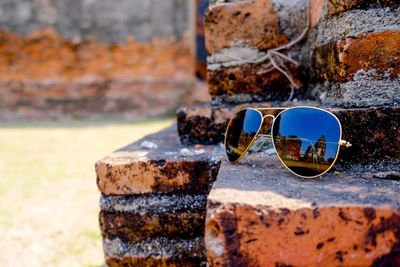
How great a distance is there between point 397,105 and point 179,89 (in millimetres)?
5944

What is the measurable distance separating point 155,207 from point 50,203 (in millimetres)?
1414

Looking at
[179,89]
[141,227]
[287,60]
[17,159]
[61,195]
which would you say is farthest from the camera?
[179,89]

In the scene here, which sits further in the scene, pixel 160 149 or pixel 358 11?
pixel 160 149

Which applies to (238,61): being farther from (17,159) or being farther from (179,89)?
(179,89)

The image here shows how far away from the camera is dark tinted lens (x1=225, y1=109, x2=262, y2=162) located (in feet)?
2.82

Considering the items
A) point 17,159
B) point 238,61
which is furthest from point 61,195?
point 238,61

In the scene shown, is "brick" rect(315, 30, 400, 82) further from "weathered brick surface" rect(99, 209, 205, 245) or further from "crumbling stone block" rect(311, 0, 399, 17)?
"weathered brick surface" rect(99, 209, 205, 245)

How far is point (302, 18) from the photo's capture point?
1115 millimetres

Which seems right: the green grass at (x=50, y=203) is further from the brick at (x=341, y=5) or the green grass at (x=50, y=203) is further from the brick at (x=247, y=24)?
the brick at (x=341, y=5)

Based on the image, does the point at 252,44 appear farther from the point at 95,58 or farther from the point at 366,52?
the point at 95,58

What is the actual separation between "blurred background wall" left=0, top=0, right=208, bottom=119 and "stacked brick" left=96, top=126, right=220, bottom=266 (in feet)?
18.4

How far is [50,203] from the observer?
1.91 metres

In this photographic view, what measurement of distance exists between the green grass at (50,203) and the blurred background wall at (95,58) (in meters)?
2.88

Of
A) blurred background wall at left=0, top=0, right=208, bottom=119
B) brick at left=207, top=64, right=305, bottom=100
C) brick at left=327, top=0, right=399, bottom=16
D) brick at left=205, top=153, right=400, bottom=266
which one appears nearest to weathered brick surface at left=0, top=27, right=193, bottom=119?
blurred background wall at left=0, top=0, right=208, bottom=119
